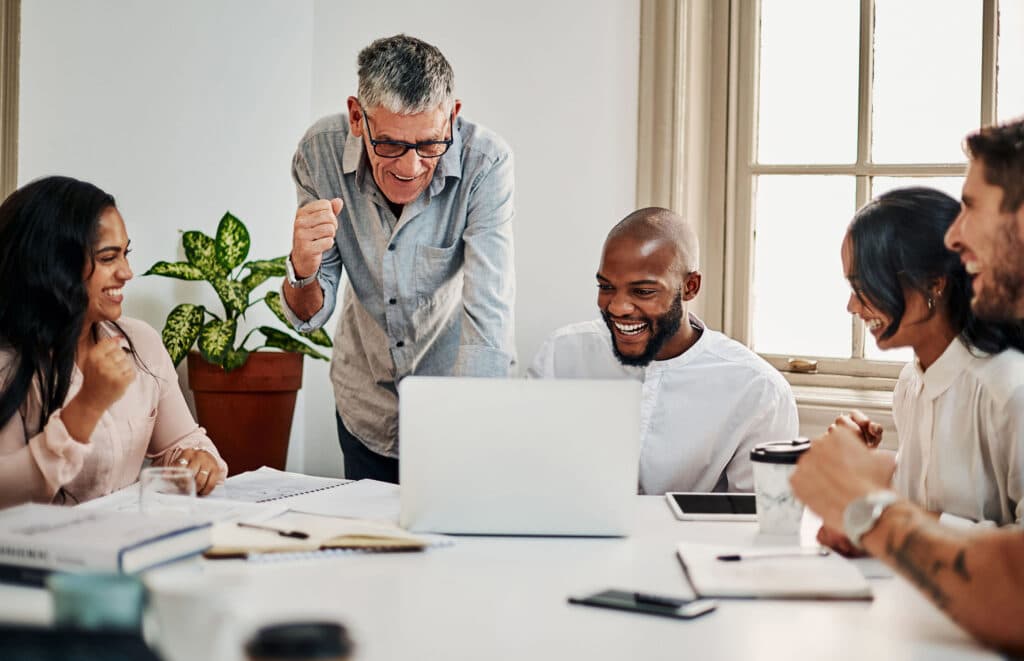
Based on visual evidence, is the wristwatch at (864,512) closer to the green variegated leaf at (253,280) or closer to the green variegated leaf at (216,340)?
the green variegated leaf at (216,340)

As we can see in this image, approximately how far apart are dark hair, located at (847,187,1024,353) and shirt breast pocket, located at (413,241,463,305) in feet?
3.20

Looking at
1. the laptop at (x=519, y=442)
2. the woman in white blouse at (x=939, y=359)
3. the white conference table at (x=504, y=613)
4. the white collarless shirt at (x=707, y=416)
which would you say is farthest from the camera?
the white collarless shirt at (x=707, y=416)

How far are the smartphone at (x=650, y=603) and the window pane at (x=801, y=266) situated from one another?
198 centimetres

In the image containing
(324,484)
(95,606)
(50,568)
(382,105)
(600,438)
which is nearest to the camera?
(95,606)

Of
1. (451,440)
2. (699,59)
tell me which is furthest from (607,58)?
(451,440)

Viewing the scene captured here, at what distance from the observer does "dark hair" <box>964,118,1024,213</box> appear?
1357 millimetres

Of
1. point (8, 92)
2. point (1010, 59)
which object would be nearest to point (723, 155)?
point (1010, 59)

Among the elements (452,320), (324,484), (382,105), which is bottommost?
(324,484)

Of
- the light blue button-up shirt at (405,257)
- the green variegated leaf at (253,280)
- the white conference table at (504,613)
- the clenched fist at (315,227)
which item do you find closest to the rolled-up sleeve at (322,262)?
the light blue button-up shirt at (405,257)

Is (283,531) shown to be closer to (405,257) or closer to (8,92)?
(405,257)

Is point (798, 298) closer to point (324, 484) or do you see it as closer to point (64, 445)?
point (324, 484)

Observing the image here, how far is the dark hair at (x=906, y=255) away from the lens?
1.71 metres

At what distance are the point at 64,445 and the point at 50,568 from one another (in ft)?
1.92

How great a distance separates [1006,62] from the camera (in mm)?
2789
